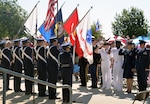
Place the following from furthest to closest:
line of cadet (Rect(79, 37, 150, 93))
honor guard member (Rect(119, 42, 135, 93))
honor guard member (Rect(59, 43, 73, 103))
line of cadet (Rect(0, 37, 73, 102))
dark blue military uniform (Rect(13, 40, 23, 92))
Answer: dark blue military uniform (Rect(13, 40, 23, 92)) < honor guard member (Rect(119, 42, 135, 93)) < line of cadet (Rect(79, 37, 150, 93)) < line of cadet (Rect(0, 37, 73, 102)) < honor guard member (Rect(59, 43, 73, 103))

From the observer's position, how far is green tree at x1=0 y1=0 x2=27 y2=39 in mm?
68750

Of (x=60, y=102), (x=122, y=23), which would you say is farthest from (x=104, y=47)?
(x=122, y=23)

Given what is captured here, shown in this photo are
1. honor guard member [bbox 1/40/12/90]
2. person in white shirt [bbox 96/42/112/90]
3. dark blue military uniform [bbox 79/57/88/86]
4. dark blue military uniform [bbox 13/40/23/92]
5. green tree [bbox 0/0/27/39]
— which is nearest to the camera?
dark blue military uniform [bbox 13/40/23/92]

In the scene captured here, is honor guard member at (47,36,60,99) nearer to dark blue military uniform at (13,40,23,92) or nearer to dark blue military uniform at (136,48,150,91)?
dark blue military uniform at (13,40,23,92)

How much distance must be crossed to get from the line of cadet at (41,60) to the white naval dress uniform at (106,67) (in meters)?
2.04

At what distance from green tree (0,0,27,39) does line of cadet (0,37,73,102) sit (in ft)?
168

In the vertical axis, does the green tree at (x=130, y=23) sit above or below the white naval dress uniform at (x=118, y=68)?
above

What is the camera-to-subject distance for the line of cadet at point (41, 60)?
945 cm

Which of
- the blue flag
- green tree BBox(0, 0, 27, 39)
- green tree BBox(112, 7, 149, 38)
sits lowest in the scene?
the blue flag

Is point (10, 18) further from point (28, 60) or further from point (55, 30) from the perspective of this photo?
point (28, 60)

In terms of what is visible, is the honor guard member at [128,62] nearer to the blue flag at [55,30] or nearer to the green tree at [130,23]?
the blue flag at [55,30]

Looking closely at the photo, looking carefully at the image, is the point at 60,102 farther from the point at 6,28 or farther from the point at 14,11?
the point at 14,11


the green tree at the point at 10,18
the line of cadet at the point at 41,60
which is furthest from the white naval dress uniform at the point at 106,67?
the green tree at the point at 10,18

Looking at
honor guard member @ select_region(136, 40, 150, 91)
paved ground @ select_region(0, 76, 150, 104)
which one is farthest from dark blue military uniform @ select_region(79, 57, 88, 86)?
honor guard member @ select_region(136, 40, 150, 91)
